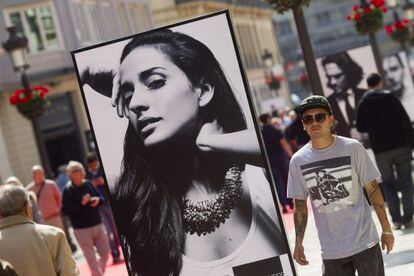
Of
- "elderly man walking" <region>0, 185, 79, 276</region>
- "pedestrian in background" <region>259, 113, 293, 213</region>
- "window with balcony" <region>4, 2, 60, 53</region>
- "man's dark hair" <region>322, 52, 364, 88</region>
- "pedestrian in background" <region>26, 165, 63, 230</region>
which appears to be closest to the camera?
"elderly man walking" <region>0, 185, 79, 276</region>

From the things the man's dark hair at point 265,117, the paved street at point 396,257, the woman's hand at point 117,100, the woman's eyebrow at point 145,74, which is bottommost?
the paved street at point 396,257

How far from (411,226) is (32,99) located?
1259 cm

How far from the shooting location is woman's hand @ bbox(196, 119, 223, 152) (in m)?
7.91

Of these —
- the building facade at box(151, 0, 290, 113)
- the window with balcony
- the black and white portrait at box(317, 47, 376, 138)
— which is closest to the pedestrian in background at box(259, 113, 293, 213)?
the black and white portrait at box(317, 47, 376, 138)

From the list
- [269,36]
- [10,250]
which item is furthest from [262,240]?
[269,36]

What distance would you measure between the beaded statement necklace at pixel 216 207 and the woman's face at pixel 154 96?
442mm

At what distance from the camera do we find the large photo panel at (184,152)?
789cm

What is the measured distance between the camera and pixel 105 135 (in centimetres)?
811

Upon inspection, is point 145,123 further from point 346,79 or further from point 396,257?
point 346,79

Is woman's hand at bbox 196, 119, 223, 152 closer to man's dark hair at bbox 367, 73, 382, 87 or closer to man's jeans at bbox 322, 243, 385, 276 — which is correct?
man's jeans at bbox 322, 243, 385, 276

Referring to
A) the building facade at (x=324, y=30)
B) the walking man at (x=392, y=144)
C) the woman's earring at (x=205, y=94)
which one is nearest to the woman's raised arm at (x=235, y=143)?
the woman's earring at (x=205, y=94)

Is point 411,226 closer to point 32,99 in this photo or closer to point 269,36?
point 32,99

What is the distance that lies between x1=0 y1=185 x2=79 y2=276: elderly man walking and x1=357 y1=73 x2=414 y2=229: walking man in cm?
681

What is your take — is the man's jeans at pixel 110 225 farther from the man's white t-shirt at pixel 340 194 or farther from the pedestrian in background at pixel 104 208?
the man's white t-shirt at pixel 340 194
